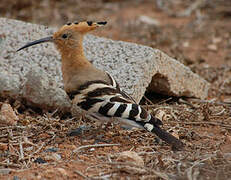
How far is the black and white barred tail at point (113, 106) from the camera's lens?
10.9ft

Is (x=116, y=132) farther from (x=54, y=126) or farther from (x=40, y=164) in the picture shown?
(x=40, y=164)

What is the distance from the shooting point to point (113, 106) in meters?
3.40

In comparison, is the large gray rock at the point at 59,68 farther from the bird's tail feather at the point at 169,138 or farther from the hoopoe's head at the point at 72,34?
the bird's tail feather at the point at 169,138

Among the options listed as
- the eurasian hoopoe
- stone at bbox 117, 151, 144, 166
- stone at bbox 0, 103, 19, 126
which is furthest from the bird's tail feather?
stone at bbox 0, 103, 19, 126

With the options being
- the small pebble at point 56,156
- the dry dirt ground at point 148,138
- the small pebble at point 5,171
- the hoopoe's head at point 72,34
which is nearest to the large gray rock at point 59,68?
the dry dirt ground at point 148,138

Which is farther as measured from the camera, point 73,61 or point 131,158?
point 73,61

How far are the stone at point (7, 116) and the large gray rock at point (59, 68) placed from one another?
0.29 meters

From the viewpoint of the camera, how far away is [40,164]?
300cm

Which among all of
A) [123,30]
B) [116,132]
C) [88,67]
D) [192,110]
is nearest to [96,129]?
[116,132]

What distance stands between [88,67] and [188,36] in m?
3.41

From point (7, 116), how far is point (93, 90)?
779 mm

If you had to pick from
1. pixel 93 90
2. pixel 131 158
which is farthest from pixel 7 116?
pixel 131 158

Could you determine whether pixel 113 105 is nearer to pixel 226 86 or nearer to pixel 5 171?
pixel 5 171

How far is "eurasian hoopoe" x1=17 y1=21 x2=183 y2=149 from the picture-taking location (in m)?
3.32
